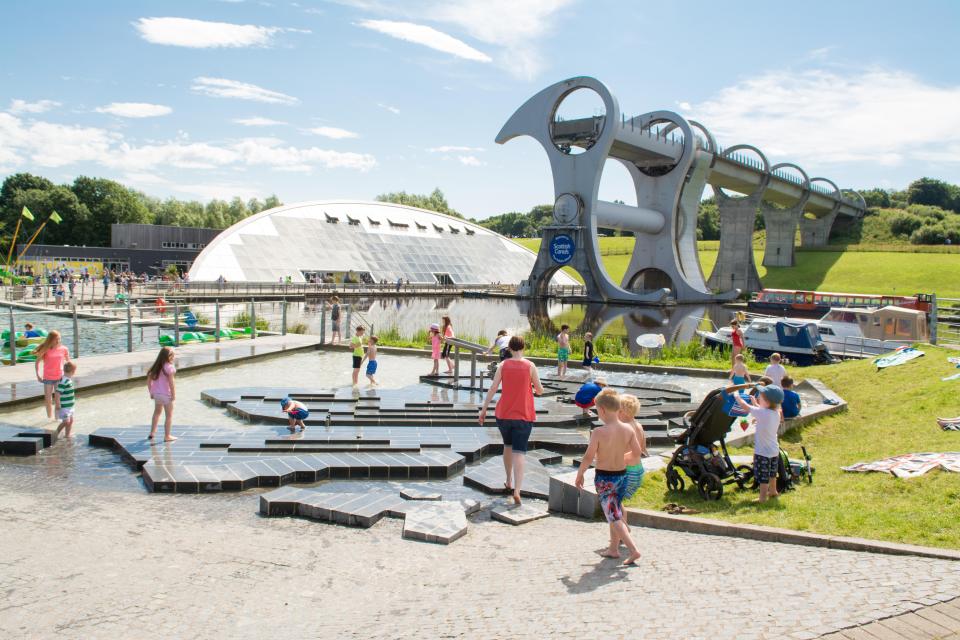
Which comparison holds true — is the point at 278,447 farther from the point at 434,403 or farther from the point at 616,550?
the point at 616,550

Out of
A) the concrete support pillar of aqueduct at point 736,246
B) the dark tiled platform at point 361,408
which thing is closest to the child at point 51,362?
the dark tiled platform at point 361,408

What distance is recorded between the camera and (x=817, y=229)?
95250mm

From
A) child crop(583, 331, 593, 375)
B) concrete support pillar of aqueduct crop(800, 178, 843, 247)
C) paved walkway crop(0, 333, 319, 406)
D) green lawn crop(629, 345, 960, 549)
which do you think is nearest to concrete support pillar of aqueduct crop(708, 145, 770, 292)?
concrete support pillar of aqueduct crop(800, 178, 843, 247)

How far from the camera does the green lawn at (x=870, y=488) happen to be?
20.2 feet

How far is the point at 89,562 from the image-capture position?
18.1ft

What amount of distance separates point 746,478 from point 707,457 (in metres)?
0.57

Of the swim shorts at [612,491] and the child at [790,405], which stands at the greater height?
the child at [790,405]

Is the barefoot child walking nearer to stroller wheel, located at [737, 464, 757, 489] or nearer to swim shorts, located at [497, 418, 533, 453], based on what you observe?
swim shorts, located at [497, 418, 533, 453]

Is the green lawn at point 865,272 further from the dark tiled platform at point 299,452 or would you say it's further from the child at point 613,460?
the child at point 613,460

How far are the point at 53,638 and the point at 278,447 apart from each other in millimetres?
5233

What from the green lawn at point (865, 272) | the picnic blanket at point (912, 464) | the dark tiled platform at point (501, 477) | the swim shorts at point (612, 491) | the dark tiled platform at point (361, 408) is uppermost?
the green lawn at point (865, 272)

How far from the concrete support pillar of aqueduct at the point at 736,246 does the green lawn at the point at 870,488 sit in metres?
67.0

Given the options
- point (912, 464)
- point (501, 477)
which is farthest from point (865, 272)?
point (501, 477)

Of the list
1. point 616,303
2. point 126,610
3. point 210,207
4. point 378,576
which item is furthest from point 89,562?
point 210,207
